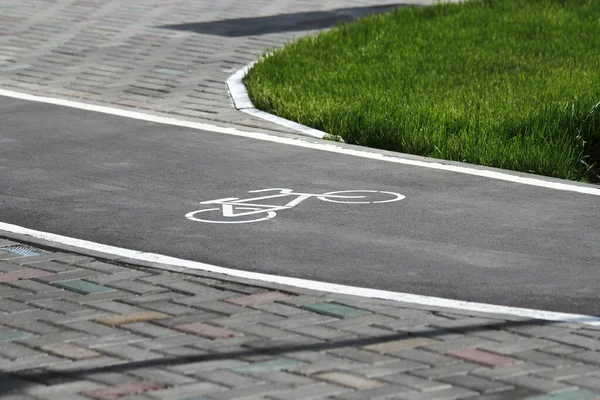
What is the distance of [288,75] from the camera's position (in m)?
15.5

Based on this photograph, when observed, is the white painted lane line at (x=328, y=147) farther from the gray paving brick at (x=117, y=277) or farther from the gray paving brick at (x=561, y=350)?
the gray paving brick at (x=561, y=350)

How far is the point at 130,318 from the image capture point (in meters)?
7.18

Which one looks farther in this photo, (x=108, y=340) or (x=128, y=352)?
(x=108, y=340)

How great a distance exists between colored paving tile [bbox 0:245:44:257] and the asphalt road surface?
1.70 feet

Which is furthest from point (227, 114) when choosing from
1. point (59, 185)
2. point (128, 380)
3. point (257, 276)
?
point (128, 380)

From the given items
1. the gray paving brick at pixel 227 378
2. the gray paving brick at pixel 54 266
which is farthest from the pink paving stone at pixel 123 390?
the gray paving brick at pixel 54 266

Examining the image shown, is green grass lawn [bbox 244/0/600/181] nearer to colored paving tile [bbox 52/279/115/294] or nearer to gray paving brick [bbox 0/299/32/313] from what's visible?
colored paving tile [bbox 52/279/115/294]

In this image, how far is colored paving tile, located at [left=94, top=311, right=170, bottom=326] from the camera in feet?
23.3

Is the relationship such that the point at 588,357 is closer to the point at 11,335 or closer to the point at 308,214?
the point at 11,335

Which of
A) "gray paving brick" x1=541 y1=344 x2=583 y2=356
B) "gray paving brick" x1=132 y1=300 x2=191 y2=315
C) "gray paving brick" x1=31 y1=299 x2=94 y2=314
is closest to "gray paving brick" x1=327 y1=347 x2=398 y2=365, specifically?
"gray paving brick" x1=541 y1=344 x2=583 y2=356

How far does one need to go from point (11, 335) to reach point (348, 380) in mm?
1855

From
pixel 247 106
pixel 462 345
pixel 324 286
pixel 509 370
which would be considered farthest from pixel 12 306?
pixel 247 106

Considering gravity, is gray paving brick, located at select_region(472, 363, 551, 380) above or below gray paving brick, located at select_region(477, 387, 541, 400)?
below

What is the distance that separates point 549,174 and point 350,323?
4850 mm
